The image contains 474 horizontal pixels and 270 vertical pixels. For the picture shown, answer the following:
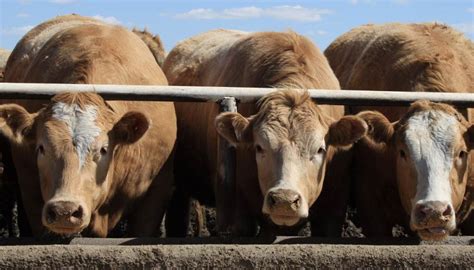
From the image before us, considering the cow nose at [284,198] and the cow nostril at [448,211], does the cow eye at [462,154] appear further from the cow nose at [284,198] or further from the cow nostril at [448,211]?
the cow nose at [284,198]

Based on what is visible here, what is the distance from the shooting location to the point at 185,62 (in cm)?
1005

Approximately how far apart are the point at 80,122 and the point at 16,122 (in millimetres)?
491

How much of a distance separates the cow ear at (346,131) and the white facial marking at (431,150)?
12.7 inches

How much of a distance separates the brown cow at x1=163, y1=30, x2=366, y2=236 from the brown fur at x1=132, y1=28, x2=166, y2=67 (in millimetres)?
2356

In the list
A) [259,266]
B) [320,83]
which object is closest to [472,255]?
[259,266]

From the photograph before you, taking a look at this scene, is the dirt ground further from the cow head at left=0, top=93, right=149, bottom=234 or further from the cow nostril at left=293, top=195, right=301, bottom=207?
the cow head at left=0, top=93, right=149, bottom=234

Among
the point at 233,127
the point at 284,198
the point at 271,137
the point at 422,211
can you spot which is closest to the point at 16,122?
the point at 233,127

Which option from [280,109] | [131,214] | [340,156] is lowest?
[131,214]

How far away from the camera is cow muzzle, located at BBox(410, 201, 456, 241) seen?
6.23 m

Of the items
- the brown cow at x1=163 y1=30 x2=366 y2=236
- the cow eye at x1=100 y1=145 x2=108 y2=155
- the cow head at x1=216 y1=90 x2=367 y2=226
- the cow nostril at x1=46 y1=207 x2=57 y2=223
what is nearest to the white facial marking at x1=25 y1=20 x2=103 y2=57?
the brown cow at x1=163 y1=30 x2=366 y2=236

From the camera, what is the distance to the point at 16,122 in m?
6.91

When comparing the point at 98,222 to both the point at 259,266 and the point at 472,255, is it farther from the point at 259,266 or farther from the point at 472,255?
the point at 472,255

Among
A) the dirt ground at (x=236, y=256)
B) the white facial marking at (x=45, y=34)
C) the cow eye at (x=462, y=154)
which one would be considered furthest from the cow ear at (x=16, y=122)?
the cow eye at (x=462, y=154)

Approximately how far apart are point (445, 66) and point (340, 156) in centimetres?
121
